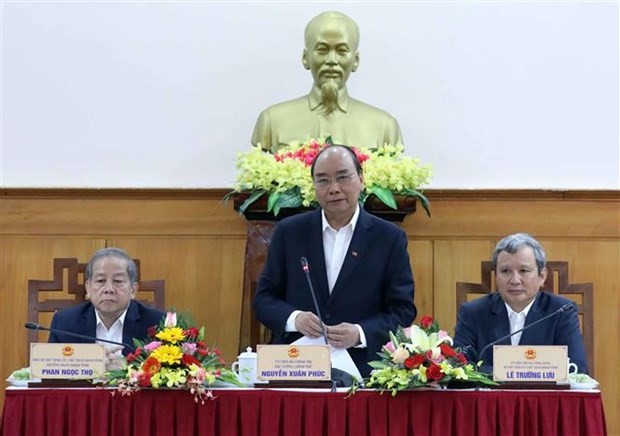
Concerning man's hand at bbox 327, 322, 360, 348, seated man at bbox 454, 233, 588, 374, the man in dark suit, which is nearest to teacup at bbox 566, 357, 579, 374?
seated man at bbox 454, 233, 588, 374

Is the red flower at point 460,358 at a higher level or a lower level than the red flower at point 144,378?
higher

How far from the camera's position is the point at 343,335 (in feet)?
10.7

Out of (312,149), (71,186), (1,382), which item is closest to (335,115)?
(312,149)

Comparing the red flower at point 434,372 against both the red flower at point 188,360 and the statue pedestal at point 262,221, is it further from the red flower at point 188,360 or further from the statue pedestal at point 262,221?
the statue pedestal at point 262,221

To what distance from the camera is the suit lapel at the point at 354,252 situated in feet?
11.3

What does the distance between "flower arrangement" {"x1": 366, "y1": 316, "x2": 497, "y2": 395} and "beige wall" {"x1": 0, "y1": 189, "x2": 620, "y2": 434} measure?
2.04 meters

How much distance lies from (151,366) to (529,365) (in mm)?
923

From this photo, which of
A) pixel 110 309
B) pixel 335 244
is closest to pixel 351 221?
pixel 335 244

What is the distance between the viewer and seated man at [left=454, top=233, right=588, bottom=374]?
342 cm

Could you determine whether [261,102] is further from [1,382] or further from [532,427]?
[532,427]

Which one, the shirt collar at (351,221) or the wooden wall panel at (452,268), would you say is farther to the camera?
the wooden wall panel at (452,268)

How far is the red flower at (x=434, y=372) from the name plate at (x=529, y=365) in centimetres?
16

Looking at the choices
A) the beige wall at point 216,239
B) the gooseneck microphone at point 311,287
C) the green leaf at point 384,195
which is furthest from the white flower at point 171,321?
the beige wall at point 216,239

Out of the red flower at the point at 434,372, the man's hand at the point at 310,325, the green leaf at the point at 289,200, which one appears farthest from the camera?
the green leaf at the point at 289,200
